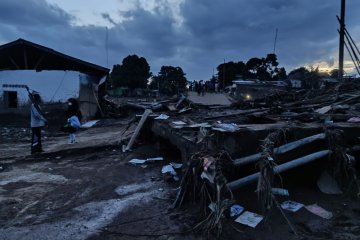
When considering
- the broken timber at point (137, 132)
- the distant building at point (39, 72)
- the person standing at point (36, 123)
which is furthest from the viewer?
the distant building at point (39, 72)

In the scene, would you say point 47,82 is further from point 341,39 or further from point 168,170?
point 341,39

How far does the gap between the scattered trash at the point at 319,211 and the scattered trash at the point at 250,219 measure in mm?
750

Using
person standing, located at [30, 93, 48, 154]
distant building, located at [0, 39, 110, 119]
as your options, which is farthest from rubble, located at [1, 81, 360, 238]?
distant building, located at [0, 39, 110, 119]

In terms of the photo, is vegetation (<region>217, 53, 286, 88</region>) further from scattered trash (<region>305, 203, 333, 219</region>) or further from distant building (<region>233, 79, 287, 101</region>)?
scattered trash (<region>305, 203, 333, 219</region>)

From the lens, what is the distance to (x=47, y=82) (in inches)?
676

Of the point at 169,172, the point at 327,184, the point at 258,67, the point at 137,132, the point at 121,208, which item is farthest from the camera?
the point at 258,67

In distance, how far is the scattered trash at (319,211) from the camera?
14.6 feet

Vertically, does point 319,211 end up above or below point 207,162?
below

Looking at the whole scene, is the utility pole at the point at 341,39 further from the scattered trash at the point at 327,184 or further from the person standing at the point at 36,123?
the person standing at the point at 36,123

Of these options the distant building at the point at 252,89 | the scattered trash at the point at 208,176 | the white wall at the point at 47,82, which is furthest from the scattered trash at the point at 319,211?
the white wall at the point at 47,82

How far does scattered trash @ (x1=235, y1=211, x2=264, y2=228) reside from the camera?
4.23 meters

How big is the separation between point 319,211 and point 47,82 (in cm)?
1539

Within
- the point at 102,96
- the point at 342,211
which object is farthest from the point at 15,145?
the point at 342,211

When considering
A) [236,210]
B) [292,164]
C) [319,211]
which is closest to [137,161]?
[236,210]
